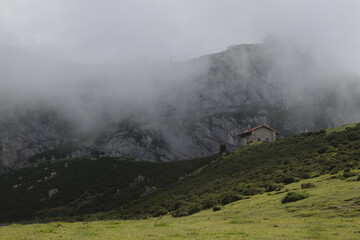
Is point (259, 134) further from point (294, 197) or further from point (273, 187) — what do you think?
point (294, 197)

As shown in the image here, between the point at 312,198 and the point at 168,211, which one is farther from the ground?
the point at 312,198

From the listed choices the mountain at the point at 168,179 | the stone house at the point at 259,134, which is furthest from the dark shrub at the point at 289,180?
the stone house at the point at 259,134

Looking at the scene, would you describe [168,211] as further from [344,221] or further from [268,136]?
[268,136]

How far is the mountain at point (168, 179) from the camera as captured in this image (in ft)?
150

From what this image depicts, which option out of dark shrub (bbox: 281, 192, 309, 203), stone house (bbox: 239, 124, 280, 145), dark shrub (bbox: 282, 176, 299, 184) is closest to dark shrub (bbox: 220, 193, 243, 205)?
dark shrub (bbox: 282, 176, 299, 184)

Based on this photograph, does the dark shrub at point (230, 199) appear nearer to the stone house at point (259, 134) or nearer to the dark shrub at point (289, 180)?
the dark shrub at point (289, 180)

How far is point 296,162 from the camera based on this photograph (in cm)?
5597

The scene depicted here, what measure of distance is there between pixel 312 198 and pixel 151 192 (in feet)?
204

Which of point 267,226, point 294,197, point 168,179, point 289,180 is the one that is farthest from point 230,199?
point 168,179

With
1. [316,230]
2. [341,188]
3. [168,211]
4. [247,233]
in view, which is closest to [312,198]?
[341,188]

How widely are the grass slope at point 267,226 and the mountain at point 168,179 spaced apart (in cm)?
236

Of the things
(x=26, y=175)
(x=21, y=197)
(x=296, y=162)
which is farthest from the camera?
(x=26, y=175)

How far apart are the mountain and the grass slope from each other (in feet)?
7.74

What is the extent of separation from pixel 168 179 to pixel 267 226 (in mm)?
87377
